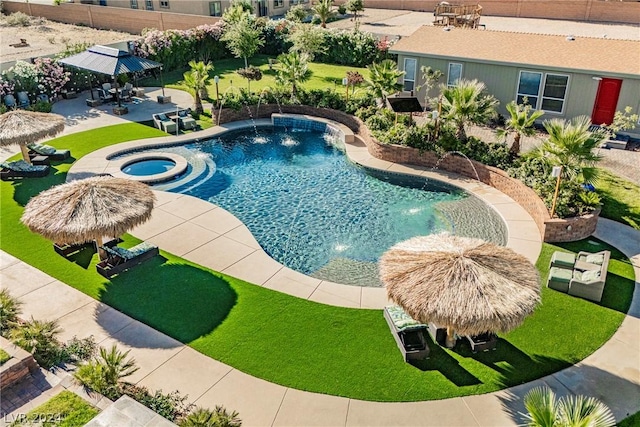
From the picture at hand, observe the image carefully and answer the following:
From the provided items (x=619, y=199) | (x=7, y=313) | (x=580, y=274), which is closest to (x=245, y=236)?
(x=7, y=313)

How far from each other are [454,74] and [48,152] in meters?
19.3

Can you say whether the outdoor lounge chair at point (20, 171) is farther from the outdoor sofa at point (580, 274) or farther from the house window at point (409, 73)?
the outdoor sofa at point (580, 274)

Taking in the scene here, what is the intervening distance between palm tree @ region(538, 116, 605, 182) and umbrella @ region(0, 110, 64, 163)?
1761 centimetres

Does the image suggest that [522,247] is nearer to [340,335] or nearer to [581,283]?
[581,283]

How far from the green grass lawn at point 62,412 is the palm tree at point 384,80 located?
18.4 meters

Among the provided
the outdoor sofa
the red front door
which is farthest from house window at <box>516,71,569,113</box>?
the outdoor sofa

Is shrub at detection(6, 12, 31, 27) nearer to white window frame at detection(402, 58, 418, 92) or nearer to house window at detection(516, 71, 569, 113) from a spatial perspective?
white window frame at detection(402, 58, 418, 92)

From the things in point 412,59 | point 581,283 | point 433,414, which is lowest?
point 433,414

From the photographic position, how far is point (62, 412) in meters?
9.27

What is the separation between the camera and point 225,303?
12766mm

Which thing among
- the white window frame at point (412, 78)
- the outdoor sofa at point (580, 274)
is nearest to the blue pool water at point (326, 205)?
the outdoor sofa at point (580, 274)

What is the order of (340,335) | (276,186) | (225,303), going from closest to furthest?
(340,335), (225,303), (276,186)

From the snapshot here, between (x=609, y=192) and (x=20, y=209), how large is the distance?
20.7 m

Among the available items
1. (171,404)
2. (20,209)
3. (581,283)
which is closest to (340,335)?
(171,404)
